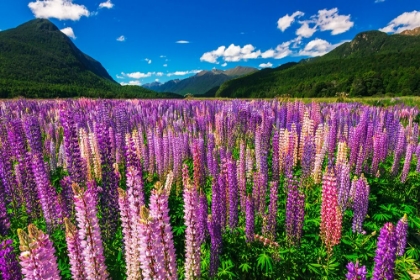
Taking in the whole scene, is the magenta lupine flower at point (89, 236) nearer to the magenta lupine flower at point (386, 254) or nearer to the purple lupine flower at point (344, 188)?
the magenta lupine flower at point (386, 254)

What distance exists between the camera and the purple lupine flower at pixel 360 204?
517cm

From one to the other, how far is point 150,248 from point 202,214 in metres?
2.09

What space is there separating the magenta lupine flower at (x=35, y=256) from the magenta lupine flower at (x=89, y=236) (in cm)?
34

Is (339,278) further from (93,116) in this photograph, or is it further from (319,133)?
(93,116)

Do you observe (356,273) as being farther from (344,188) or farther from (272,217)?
(344,188)

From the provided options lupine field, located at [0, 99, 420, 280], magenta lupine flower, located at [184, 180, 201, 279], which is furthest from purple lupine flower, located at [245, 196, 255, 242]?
magenta lupine flower, located at [184, 180, 201, 279]

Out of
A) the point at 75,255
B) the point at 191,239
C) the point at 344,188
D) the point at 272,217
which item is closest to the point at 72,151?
the point at 75,255

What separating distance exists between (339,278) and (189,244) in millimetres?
3062

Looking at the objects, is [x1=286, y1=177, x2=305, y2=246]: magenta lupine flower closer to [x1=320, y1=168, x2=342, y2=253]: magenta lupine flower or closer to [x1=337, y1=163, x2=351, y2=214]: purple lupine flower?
[x1=320, y1=168, x2=342, y2=253]: magenta lupine flower

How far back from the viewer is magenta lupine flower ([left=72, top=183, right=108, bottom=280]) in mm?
2168

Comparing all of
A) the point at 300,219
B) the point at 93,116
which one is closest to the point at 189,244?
the point at 300,219

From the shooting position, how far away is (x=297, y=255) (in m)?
4.62

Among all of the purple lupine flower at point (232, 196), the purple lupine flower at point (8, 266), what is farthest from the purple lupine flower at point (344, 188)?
the purple lupine flower at point (8, 266)

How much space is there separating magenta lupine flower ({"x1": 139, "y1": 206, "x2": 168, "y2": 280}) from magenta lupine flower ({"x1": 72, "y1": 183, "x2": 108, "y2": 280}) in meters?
0.51
